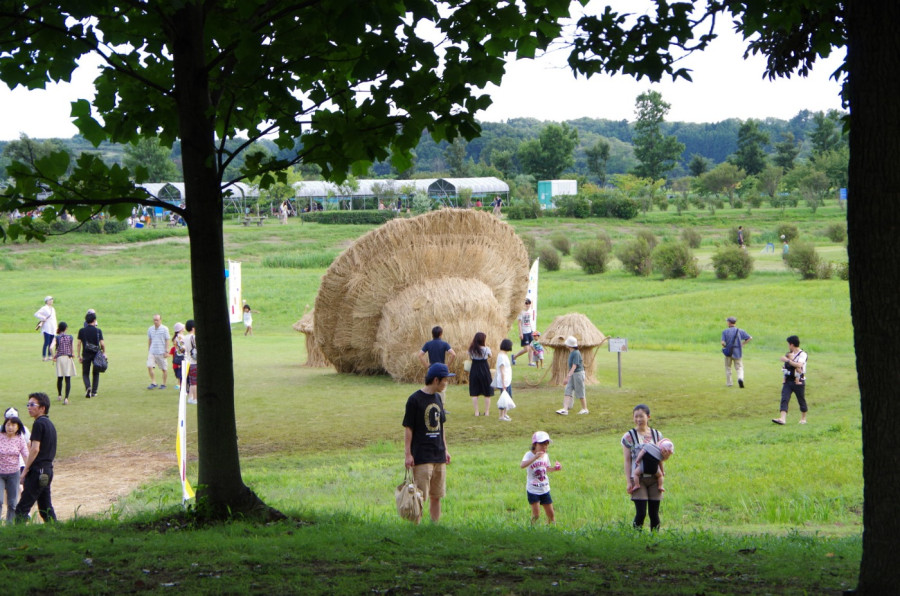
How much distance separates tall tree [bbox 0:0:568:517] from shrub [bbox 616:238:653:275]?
3741 centimetres

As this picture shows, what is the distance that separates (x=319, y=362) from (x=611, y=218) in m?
49.0

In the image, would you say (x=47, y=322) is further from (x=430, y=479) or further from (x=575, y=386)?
(x=430, y=479)

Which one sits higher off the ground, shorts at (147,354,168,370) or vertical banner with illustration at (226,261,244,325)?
vertical banner with illustration at (226,261,244,325)

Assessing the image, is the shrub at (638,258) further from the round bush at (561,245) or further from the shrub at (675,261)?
the round bush at (561,245)

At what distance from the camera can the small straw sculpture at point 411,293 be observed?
19.7 meters

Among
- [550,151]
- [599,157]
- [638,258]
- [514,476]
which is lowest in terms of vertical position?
[514,476]

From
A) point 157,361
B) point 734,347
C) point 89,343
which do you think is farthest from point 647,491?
point 157,361

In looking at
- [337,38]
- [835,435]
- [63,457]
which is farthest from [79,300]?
[337,38]

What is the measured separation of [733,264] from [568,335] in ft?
80.6

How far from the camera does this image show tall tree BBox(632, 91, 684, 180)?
96.4 meters

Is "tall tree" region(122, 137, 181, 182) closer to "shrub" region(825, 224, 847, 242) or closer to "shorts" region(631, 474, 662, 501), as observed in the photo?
"shrub" region(825, 224, 847, 242)

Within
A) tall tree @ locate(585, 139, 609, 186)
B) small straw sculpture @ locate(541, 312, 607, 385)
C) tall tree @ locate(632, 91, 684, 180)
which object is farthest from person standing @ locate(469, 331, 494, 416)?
tall tree @ locate(585, 139, 609, 186)

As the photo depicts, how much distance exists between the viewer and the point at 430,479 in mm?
9477

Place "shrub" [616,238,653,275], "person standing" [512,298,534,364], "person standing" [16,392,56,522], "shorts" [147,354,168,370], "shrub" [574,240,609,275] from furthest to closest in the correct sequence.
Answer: "shrub" [574,240,609,275], "shrub" [616,238,653,275], "person standing" [512,298,534,364], "shorts" [147,354,168,370], "person standing" [16,392,56,522]
